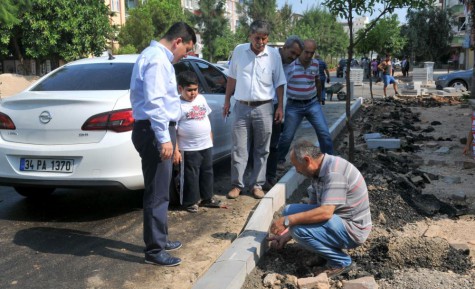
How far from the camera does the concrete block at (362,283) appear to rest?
136 inches

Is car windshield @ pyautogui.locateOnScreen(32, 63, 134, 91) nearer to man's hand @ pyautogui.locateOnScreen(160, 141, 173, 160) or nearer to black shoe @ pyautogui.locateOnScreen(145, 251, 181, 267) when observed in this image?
man's hand @ pyautogui.locateOnScreen(160, 141, 173, 160)

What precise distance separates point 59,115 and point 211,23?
200 feet

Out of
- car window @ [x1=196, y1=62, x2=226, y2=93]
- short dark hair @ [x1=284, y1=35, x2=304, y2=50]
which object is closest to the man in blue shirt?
car window @ [x1=196, y1=62, x2=226, y2=93]

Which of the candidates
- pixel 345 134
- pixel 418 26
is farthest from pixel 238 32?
pixel 345 134

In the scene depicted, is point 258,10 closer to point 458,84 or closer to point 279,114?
point 458,84

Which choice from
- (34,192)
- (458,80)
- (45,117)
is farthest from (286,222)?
(458,80)

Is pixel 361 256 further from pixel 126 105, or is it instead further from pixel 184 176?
pixel 126 105

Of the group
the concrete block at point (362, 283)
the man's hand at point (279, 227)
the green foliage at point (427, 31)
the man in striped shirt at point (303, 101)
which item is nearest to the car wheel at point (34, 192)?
the man in striped shirt at point (303, 101)

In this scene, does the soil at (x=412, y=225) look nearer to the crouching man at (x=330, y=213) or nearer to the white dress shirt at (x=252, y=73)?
the crouching man at (x=330, y=213)

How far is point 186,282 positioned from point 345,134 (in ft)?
25.3

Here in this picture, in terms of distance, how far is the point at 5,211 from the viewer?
5.67 meters

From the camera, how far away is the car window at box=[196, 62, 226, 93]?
21.9 ft

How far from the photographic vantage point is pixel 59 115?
4.94 m

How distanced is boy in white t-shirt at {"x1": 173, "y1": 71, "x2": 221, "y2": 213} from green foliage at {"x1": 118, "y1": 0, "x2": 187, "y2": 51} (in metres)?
38.6
